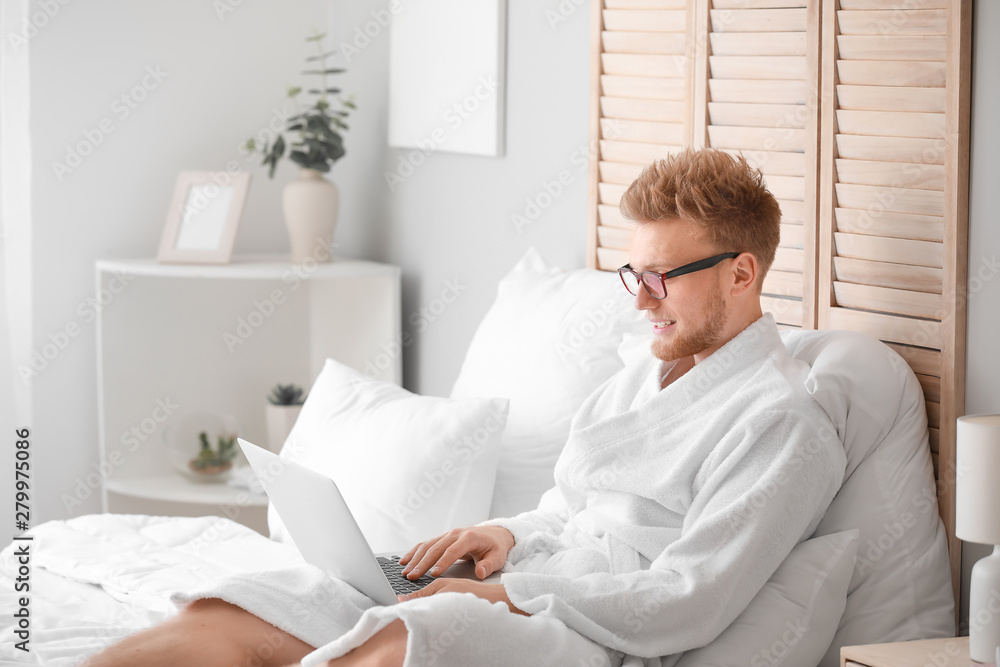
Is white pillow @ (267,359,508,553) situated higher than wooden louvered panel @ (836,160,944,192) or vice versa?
wooden louvered panel @ (836,160,944,192)

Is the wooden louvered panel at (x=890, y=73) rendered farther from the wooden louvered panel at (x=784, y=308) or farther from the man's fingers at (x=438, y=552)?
the man's fingers at (x=438, y=552)

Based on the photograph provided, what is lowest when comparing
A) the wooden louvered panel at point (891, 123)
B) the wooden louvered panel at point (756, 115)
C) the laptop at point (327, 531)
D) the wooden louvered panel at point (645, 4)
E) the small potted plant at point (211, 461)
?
the small potted plant at point (211, 461)

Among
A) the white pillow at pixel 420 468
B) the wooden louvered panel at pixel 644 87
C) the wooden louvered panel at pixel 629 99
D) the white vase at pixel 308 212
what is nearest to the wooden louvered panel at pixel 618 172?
the wooden louvered panel at pixel 629 99

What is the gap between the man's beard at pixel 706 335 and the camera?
1.59 m

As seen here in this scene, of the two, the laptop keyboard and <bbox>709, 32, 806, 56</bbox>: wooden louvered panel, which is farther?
<bbox>709, 32, 806, 56</bbox>: wooden louvered panel

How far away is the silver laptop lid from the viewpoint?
138 cm

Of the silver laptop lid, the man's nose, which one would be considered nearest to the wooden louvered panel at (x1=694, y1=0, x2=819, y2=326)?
the man's nose

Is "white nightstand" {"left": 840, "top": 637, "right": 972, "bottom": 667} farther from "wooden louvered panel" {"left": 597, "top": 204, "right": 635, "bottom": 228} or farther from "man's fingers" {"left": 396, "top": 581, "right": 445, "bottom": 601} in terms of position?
"wooden louvered panel" {"left": 597, "top": 204, "right": 635, "bottom": 228}

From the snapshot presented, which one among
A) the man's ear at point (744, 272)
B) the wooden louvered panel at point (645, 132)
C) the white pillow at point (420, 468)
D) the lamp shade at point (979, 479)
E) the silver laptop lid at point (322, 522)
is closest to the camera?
the lamp shade at point (979, 479)

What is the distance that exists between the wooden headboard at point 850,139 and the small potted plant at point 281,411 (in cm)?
129

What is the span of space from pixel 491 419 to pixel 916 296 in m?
0.76

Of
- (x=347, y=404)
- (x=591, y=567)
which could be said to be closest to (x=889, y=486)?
(x=591, y=567)

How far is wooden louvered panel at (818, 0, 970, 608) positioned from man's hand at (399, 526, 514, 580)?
62cm

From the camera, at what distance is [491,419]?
2010 millimetres
